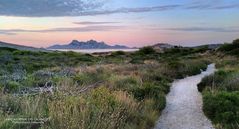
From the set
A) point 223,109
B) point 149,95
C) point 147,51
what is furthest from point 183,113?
point 147,51

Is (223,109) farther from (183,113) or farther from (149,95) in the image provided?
(149,95)

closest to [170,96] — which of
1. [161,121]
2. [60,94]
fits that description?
[161,121]

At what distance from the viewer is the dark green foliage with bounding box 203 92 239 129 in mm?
11516

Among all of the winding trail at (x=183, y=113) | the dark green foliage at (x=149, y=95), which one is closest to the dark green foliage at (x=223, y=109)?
the winding trail at (x=183, y=113)

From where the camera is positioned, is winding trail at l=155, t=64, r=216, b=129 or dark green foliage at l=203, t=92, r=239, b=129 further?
winding trail at l=155, t=64, r=216, b=129

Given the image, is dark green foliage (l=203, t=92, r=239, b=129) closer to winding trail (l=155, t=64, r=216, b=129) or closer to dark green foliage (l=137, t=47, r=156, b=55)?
winding trail (l=155, t=64, r=216, b=129)

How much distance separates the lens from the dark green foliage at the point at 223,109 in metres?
11.5

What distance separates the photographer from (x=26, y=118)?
24.9 ft

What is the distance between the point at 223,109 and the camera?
506 inches

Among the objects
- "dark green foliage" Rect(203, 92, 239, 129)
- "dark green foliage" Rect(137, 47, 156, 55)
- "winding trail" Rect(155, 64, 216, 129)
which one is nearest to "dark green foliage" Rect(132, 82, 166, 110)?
"winding trail" Rect(155, 64, 216, 129)

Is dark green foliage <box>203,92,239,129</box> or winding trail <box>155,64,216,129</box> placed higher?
dark green foliage <box>203,92,239,129</box>

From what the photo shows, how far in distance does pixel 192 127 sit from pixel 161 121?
1160 millimetres

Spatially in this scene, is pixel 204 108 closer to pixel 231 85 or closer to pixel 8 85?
pixel 231 85

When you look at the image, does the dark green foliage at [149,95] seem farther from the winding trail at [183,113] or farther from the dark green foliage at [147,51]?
the dark green foliage at [147,51]
